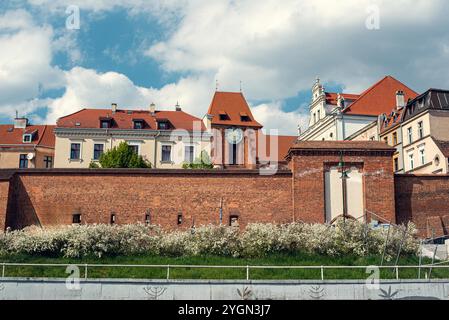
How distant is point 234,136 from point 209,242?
3399 centimetres

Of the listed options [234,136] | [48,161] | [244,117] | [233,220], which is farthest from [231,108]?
[233,220]

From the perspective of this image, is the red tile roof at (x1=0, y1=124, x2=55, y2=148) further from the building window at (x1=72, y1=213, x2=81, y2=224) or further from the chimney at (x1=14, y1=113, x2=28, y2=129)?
the building window at (x1=72, y1=213, x2=81, y2=224)

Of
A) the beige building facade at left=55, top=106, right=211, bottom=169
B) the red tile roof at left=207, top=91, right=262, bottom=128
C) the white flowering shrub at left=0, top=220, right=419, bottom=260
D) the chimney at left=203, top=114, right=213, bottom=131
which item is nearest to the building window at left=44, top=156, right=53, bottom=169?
the beige building facade at left=55, top=106, right=211, bottom=169

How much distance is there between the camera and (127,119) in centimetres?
5962

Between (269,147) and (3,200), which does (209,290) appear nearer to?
(3,200)

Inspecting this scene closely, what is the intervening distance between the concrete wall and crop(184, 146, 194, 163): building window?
36.2 m

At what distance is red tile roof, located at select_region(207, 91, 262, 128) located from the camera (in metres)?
63.1

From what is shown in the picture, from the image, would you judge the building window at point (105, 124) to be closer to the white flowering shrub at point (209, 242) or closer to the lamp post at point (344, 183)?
the white flowering shrub at point (209, 242)

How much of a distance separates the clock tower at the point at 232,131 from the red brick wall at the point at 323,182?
2506cm
